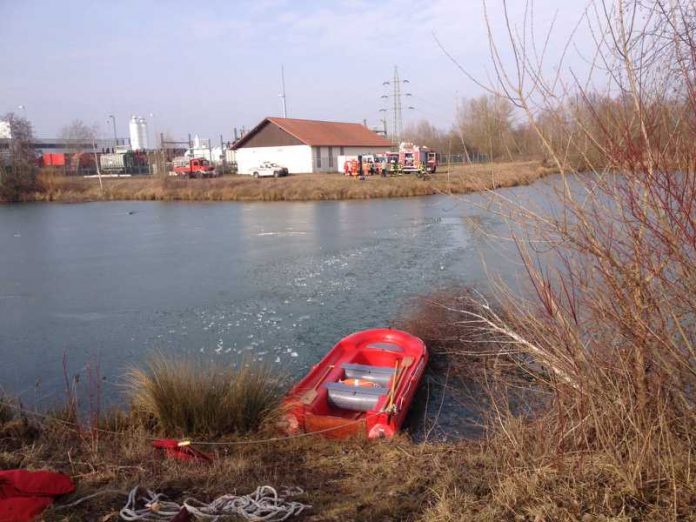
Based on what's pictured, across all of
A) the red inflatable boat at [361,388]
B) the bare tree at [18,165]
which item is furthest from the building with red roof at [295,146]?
the red inflatable boat at [361,388]

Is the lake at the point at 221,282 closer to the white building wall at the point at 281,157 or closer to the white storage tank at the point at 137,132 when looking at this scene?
the white building wall at the point at 281,157

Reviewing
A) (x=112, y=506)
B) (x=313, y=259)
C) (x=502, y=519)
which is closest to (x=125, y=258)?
(x=313, y=259)

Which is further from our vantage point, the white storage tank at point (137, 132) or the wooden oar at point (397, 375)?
the white storage tank at point (137, 132)

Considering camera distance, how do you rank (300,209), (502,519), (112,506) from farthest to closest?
(300,209) < (112,506) < (502,519)

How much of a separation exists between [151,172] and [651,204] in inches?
1961

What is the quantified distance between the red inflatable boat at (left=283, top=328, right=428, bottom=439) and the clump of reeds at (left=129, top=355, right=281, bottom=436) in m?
0.28

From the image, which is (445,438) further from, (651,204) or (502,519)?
(651,204)

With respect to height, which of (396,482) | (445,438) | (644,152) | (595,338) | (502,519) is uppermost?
(644,152)

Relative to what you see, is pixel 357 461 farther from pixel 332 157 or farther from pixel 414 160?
pixel 332 157

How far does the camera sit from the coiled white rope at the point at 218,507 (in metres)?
2.88

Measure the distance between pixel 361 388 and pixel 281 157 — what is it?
122 ft

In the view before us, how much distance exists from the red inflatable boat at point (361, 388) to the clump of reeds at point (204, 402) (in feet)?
0.93

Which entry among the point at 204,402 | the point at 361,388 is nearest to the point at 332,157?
the point at 361,388

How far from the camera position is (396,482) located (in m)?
3.48
